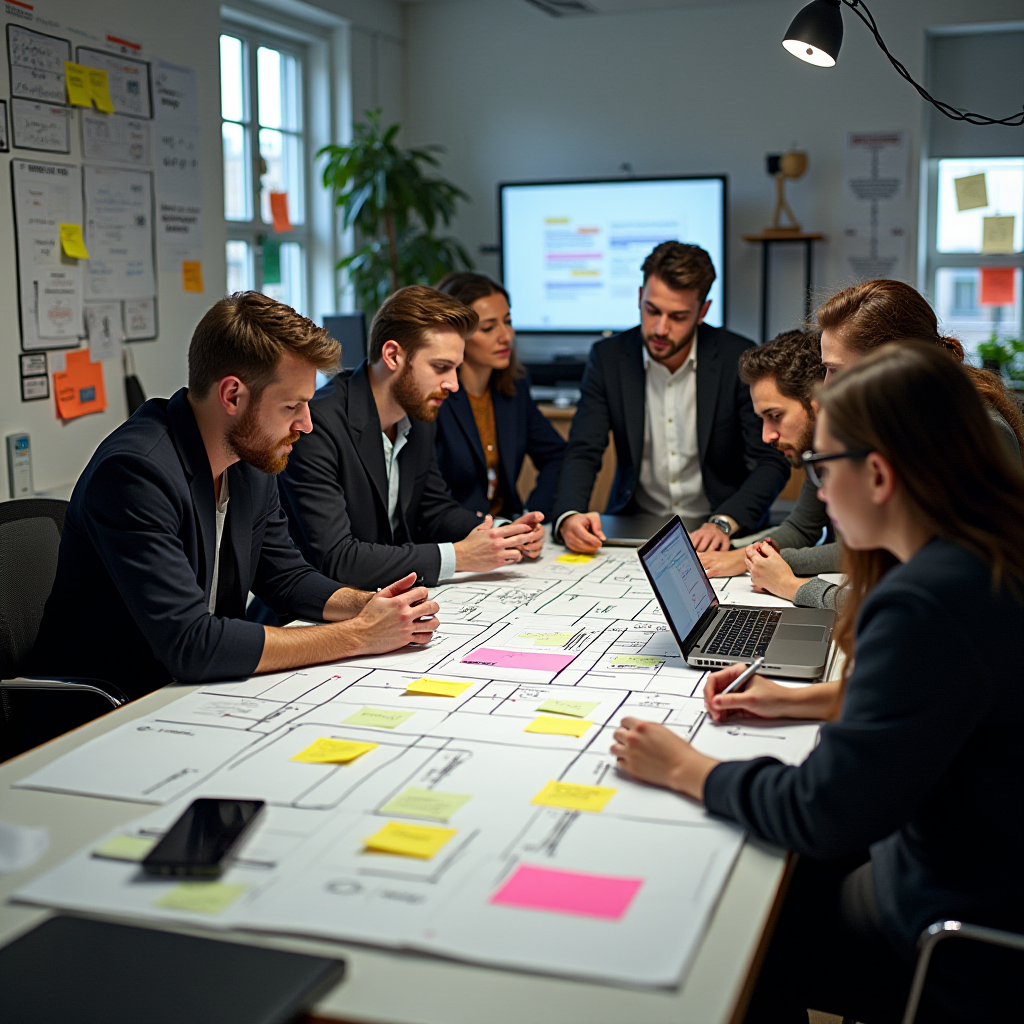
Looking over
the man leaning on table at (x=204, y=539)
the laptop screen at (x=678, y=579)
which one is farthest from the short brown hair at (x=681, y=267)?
the man leaning on table at (x=204, y=539)

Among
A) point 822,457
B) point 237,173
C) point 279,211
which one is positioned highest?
point 237,173

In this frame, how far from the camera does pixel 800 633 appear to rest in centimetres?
195

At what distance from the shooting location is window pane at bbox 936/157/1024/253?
17.3 feet

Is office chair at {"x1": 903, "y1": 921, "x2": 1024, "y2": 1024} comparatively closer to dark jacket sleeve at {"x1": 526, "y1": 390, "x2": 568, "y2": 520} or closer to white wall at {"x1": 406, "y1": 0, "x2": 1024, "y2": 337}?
dark jacket sleeve at {"x1": 526, "y1": 390, "x2": 568, "y2": 520}

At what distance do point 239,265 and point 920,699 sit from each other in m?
4.38

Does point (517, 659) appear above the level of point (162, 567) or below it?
below

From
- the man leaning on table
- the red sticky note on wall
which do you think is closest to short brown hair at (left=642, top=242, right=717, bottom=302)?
the man leaning on table

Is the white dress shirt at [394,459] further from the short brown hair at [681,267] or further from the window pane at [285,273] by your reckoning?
the window pane at [285,273]

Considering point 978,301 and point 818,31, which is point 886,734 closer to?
point 818,31

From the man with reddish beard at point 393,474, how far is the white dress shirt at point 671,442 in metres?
0.79

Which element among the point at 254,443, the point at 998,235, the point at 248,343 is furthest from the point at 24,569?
the point at 998,235

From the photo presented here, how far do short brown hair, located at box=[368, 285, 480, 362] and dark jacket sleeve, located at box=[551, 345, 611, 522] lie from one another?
2.12ft

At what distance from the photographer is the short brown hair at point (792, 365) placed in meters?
2.44

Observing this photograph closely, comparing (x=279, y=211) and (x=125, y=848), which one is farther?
(x=279, y=211)
